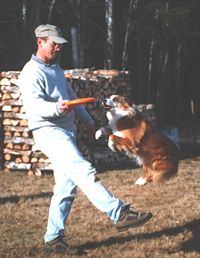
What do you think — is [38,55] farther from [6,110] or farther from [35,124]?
[6,110]

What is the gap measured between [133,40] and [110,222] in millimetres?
15452

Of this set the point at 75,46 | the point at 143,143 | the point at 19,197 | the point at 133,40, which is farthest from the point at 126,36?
the point at 143,143

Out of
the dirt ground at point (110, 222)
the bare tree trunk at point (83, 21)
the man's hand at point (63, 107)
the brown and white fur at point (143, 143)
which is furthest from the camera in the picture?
the bare tree trunk at point (83, 21)

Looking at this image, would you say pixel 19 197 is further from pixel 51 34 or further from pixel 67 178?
pixel 51 34

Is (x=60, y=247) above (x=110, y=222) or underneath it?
above

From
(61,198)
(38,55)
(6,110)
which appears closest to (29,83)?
(38,55)

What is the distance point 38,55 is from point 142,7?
14.4 meters

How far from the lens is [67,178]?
5.05 metres

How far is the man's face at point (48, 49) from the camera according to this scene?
490cm

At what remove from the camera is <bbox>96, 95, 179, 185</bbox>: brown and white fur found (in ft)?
20.4

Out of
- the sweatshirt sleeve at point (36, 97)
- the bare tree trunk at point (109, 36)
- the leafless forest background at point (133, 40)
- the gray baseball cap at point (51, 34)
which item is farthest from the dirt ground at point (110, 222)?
the bare tree trunk at point (109, 36)

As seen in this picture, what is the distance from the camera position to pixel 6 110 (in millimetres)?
9977

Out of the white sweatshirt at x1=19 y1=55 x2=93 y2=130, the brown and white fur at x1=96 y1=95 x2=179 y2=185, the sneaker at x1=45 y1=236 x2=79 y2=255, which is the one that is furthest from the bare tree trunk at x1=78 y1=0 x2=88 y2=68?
the sneaker at x1=45 y1=236 x2=79 y2=255

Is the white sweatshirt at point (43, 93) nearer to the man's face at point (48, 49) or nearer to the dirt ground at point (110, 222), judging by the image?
the man's face at point (48, 49)
